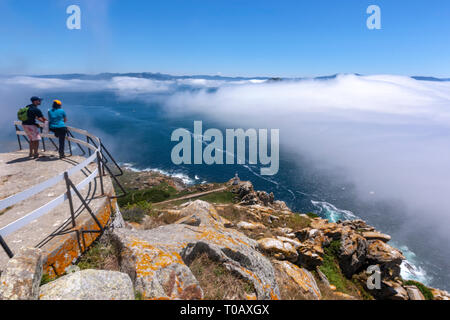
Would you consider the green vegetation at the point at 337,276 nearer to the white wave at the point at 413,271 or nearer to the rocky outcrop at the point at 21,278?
the rocky outcrop at the point at 21,278

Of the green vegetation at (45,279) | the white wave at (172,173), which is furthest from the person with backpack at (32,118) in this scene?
the white wave at (172,173)

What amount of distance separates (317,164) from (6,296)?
18814cm

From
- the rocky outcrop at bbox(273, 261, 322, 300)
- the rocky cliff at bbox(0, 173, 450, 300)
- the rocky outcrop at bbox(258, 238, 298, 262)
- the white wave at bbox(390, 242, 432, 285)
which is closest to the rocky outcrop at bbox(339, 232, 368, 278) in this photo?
the rocky cliff at bbox(0, 173, 450, 300)

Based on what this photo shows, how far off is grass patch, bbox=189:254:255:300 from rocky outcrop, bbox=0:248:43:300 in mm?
3562

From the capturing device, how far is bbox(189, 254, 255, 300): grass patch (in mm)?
5914

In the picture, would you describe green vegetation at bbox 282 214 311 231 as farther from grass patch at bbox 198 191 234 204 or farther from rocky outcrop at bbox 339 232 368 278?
grass patch at bbox 198 191 234 204

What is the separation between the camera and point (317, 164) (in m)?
176

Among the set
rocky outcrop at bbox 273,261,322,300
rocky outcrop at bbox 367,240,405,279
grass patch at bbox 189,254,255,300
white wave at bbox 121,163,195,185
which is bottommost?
white wave at bbox 121,163,195,185

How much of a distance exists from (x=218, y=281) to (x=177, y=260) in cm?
134

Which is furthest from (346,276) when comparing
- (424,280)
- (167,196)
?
(424,280)

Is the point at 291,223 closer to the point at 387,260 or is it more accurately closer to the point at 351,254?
the point at 351,254

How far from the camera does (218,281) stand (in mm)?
6312

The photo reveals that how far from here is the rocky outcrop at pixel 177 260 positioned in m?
5.23
